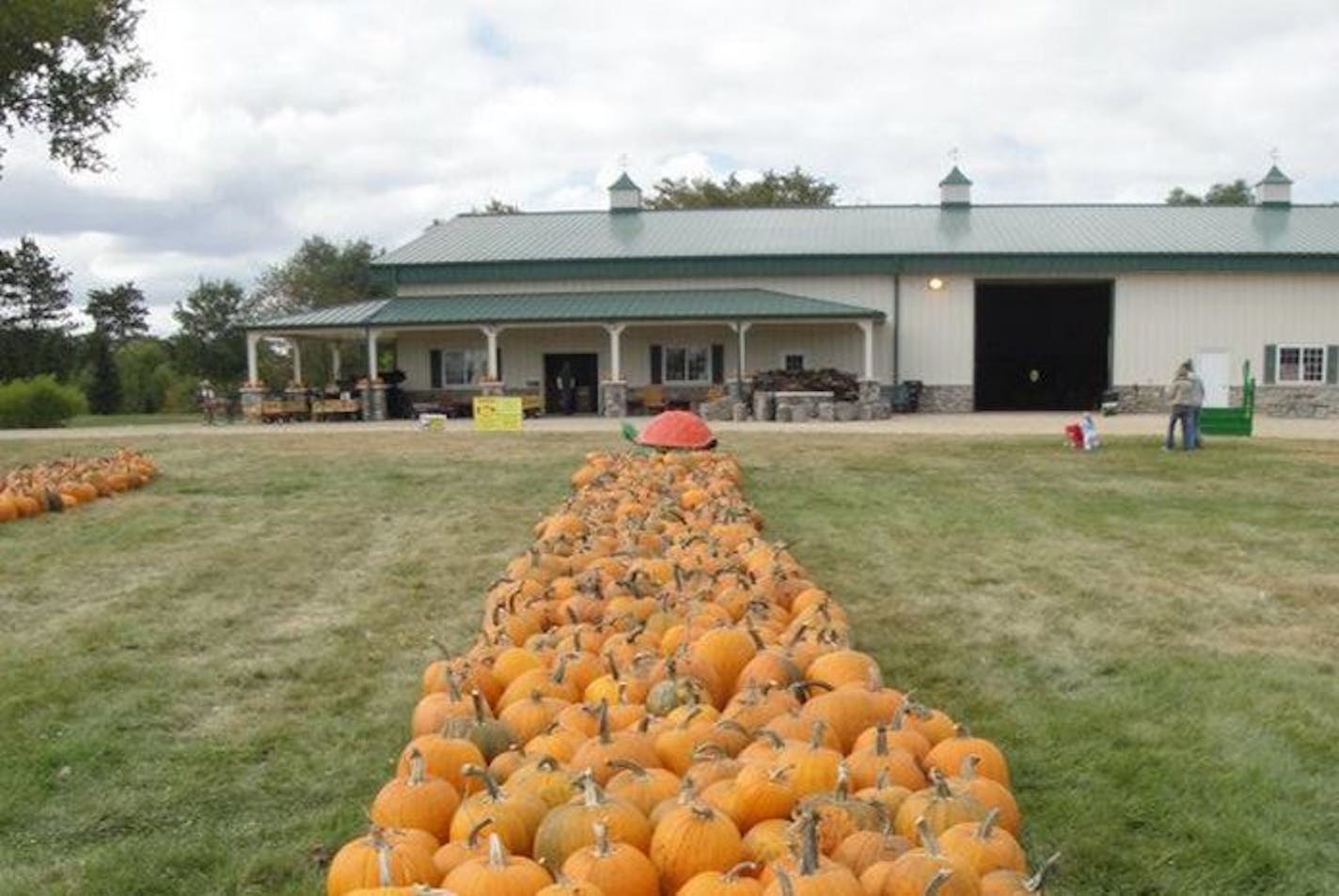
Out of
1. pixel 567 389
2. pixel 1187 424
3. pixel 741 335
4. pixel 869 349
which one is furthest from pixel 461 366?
pixel 1187 424

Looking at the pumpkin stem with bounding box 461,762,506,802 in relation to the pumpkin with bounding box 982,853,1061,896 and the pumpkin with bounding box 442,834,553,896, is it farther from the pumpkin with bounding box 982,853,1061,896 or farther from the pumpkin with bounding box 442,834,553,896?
the pumpkin with bounding box 982,853,1061,896

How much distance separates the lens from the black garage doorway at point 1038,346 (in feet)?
128

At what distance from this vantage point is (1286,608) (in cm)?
705

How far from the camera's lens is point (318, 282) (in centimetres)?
6731

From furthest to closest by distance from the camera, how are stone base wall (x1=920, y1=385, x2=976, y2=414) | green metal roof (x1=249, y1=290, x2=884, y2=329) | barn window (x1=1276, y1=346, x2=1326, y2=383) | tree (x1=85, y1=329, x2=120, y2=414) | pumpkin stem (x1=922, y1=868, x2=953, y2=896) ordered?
tree (x1=85, y1=329, x2=120, y2=414)
stone base wall (x1=920, y1=385, x2=976, y2=414)
barn window (x1=1276, y1=346, x2=1326, y2=383)
green metal roof (x1=249, y1=290, x2=884, y2=329)
pumpkin stem (x1=922, y1=868, x2=953, y2=896)

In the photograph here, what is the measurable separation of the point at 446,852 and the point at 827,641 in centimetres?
222

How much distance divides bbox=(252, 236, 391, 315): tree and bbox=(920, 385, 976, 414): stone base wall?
4076 centimetres

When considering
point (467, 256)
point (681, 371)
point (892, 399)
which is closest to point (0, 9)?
point (467, 256)

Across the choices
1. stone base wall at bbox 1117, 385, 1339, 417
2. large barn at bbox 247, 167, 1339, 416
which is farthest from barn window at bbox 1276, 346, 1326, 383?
stone base wall at bbox 1117, 385, 1339, 417

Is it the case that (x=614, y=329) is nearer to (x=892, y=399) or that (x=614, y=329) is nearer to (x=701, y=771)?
(x=892, y=399)

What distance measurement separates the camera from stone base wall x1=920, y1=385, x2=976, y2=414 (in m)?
33.2

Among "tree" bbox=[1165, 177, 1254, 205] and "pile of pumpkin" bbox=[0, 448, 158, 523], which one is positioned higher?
"tree" bbox=[1165, 177, 1254, 205]

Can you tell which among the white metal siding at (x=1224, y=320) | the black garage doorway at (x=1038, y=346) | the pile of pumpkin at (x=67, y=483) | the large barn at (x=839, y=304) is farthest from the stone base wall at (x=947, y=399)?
the pile of pumpkin at (x=67, y=483)

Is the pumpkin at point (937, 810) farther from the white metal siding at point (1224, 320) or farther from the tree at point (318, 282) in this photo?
the tree at point (318, 282)
